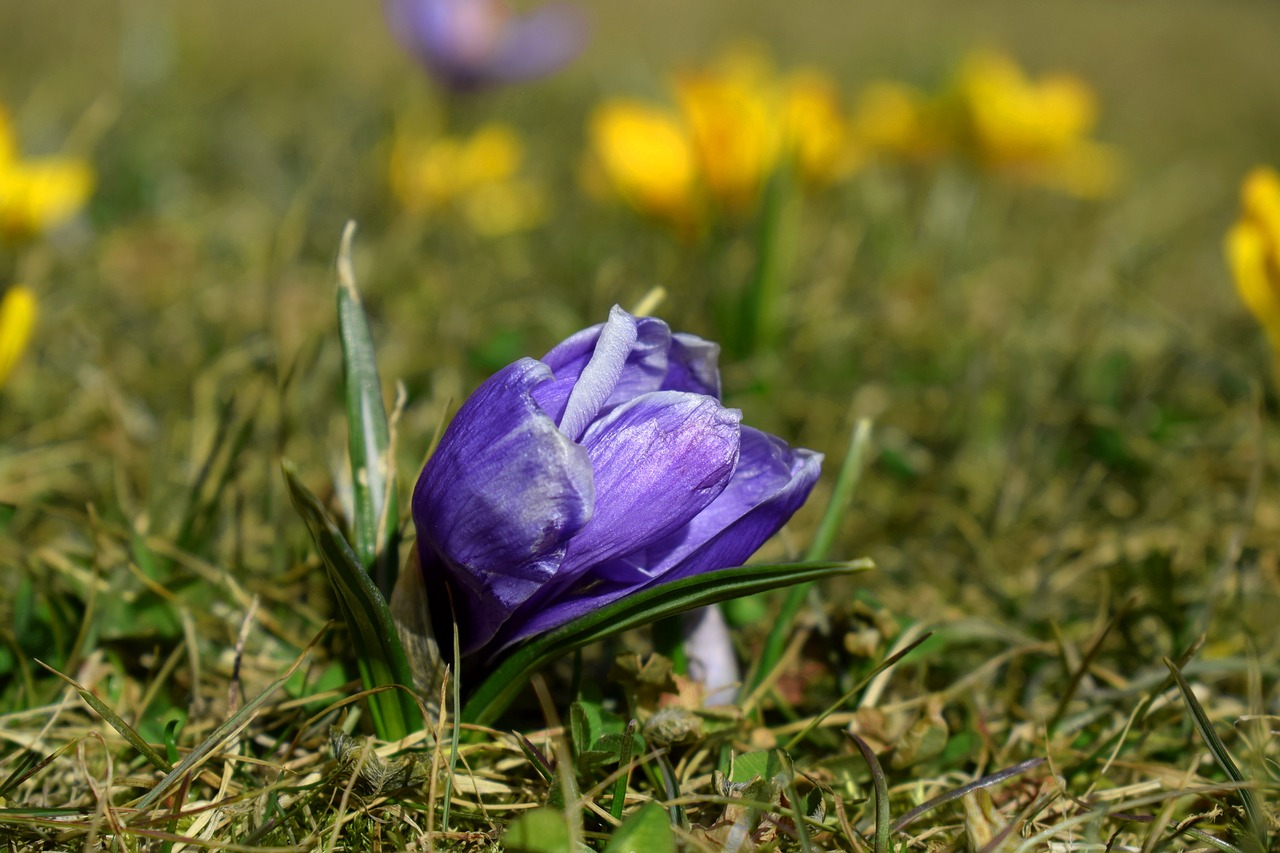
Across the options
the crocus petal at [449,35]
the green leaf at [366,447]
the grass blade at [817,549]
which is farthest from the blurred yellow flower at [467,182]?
the grass blade at [817,549]

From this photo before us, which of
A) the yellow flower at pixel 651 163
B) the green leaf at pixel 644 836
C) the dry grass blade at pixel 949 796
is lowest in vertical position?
the dry grass blade at pixel 949 796

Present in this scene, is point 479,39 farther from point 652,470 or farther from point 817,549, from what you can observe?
point 652,470

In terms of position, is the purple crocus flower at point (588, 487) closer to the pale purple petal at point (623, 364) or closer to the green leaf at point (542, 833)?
the pale purple petal at point (623, 364)

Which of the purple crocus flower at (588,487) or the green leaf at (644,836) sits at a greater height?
the purple crocus flower at (588,487)

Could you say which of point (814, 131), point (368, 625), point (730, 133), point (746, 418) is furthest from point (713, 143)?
point (368, 625)

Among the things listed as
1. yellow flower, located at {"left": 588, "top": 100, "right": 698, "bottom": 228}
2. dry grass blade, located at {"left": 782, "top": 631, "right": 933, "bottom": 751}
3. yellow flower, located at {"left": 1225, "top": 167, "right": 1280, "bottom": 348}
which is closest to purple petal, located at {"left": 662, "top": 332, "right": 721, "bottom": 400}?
dry grass blade, located at {"left": 782, "top": 631, "right": 933, "bottom": 751}

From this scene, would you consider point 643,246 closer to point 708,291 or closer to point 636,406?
point 708,291

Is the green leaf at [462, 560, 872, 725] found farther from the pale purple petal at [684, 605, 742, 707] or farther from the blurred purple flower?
the blurred purple flower
